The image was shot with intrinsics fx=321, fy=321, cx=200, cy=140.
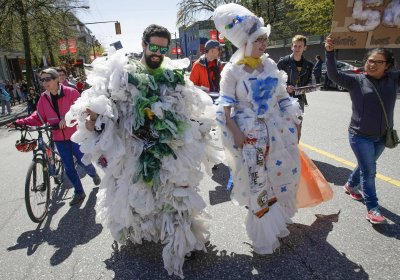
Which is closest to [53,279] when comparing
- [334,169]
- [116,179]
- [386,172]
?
[116,179]

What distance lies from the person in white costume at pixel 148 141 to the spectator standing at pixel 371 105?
170cm

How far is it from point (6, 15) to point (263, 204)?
1864 cm

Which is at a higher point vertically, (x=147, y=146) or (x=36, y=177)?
(x=147, y=146)

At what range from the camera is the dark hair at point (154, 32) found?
265 cm

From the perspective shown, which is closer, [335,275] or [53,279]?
[335,275]

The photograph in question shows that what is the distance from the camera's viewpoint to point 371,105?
3.29 meters

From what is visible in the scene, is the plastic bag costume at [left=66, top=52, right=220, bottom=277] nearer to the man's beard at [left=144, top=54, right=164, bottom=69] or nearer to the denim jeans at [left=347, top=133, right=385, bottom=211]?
the man's beard at [left=144, top=54, right=164, bottom=69]

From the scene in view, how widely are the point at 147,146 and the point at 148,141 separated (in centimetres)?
5

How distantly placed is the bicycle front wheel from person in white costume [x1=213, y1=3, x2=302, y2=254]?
2528 mm

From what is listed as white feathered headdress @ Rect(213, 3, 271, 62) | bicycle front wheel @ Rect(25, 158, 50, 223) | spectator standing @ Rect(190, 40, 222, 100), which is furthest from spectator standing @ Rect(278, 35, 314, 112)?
bicycle front wheel @ Rect(25, 158, 50, 223)

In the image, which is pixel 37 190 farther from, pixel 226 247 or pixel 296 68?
pixel 296 68

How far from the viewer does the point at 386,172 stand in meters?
4.51

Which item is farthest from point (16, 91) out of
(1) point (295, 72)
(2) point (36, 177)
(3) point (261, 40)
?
(3) point (261, 40)

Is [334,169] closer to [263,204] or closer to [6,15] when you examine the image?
[263,204]
